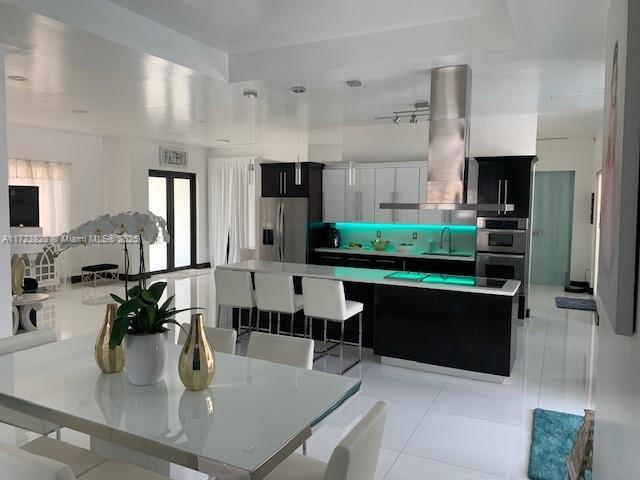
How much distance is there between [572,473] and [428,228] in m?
5.62

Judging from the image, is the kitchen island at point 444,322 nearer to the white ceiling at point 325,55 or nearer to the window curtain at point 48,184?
the white ceiling at point 325,55

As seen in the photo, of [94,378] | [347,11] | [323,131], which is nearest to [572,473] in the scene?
[94,378]

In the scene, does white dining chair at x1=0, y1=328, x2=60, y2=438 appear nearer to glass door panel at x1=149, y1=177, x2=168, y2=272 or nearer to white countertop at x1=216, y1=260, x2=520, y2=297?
white countertop at x1=216, y1=260, x2=520, y2=297

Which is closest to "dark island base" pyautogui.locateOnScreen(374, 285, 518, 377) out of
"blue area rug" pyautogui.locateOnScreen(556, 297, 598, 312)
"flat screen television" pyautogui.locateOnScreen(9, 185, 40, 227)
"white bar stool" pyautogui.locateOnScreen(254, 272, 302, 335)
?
"white bar stool" pyautogui.locateOnScreen(254, 272, 302, 335)

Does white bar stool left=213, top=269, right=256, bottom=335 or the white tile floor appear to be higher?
white bar stool left=213, top=269, right=256, bottom=335

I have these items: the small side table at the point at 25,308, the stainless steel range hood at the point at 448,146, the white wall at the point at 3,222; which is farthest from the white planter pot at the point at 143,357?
the small side table at the point at 25,308

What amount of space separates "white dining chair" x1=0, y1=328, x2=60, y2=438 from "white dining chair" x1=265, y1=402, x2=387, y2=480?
4.13 feet

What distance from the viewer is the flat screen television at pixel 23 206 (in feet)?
28.2

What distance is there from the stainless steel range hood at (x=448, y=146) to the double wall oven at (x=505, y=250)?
2271 mm

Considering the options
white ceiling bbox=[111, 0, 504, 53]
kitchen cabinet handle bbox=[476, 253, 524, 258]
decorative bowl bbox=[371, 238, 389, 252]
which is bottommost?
kitchen cabinet handle bbox=[476, 253, 524, 258]

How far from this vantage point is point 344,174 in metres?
8.41

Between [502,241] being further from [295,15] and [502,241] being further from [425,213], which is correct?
[295,15]

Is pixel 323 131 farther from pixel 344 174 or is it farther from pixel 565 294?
pixel 565 294

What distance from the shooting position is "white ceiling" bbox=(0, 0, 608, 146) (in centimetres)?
377
